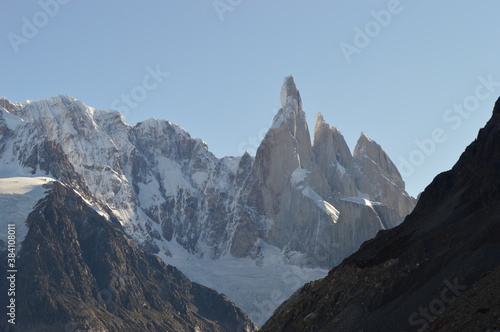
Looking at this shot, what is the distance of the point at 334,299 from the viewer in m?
99.2

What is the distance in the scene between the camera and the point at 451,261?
84.8 meters

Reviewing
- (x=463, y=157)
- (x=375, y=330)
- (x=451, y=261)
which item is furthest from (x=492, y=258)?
(x=463, y=157)

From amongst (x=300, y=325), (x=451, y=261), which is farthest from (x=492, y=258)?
(x=300, y=325)

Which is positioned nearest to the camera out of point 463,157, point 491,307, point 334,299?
point 491,307

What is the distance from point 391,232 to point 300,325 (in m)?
18.9

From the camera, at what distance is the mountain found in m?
69.6

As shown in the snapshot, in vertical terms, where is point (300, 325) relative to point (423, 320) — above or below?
above

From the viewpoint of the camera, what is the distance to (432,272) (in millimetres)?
86438

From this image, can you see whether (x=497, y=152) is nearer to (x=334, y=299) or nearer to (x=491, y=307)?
(x=334, y=299)

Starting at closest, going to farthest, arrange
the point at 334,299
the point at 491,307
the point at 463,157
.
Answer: the point at 491,307 → the point at 334,299 → the point at 463,157

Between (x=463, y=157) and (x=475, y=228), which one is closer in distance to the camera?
(x=475, y=228)

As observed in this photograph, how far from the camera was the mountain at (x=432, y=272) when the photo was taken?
69.6m

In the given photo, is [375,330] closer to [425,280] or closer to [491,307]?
[425,280]

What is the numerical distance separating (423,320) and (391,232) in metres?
37.1
